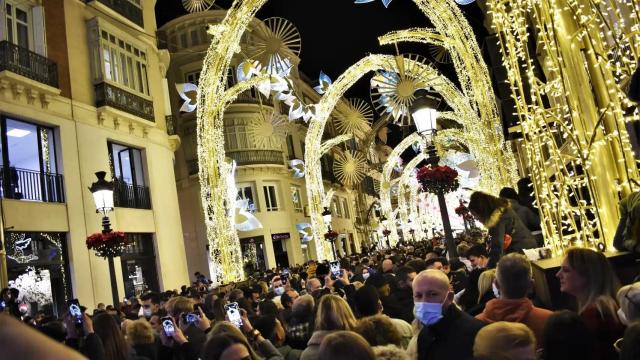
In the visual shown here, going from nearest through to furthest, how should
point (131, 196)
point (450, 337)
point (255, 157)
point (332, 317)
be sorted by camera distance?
point (450, 337) < point (332, 317) < point (131, 196) < point (255, 157)

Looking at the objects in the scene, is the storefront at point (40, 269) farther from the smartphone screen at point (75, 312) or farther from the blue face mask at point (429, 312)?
the blue face mask at point (429, 312)

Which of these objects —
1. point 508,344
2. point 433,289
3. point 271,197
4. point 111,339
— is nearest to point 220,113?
point 111,339

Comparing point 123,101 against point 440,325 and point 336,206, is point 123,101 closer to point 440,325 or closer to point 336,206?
point 440,325

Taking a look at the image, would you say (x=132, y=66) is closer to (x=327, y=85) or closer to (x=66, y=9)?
(x=66, y=9)

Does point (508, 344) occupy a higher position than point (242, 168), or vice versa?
point (242, 168)

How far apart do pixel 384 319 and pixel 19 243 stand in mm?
13650

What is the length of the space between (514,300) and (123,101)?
18189 millimetres

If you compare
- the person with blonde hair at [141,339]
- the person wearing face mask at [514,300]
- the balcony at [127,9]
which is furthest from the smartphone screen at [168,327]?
the balcony at [127,9]

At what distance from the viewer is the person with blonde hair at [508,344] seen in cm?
268

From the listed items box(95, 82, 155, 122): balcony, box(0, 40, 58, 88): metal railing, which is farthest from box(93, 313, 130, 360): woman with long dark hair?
box(95, 82, 155, 122): balcony

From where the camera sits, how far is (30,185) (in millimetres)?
15641

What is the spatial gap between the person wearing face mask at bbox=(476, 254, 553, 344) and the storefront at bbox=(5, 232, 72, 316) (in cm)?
1364

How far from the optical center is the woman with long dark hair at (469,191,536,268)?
6520mm

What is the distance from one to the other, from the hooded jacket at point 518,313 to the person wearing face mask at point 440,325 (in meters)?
0.29
